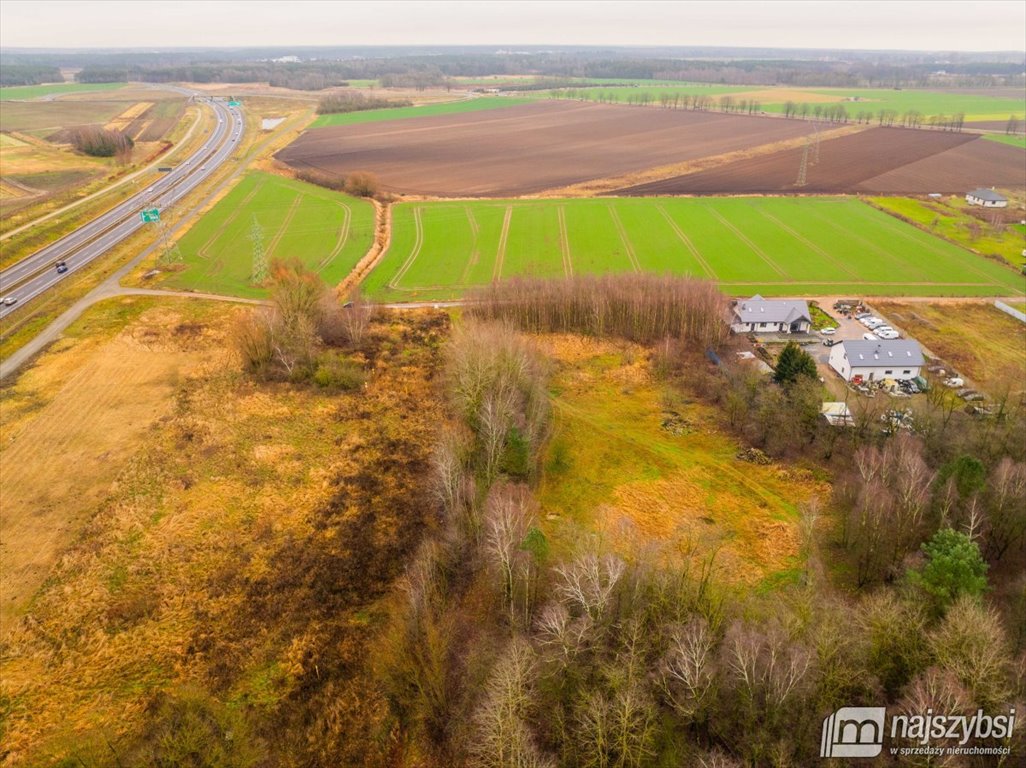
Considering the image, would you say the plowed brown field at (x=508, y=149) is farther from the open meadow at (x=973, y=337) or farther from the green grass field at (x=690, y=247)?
the open meadow at (x=973, y=337)

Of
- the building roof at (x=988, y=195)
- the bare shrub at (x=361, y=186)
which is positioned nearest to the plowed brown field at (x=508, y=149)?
the bare shrub at (x=361, y=186)

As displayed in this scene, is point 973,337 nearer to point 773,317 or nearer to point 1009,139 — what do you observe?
point 773,317

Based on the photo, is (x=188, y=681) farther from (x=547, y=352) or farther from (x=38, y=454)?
(x=547, y=352)

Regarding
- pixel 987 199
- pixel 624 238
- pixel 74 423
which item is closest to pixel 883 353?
pixel 624 238

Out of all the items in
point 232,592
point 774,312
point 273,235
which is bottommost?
point 232,592

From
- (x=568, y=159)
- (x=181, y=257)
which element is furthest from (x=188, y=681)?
(x=568, y=159)
